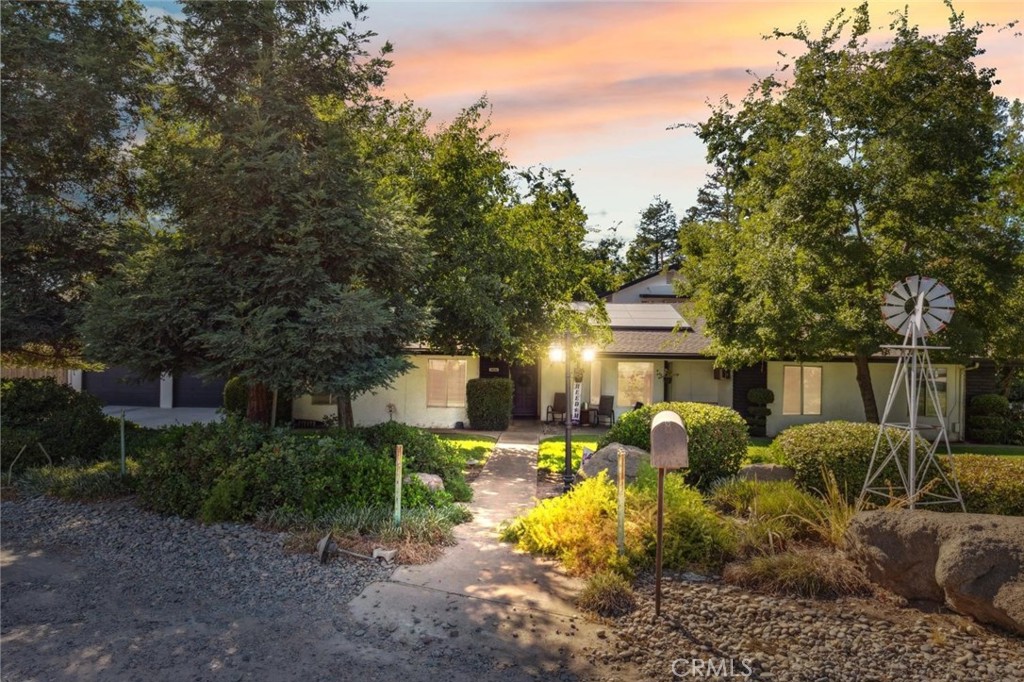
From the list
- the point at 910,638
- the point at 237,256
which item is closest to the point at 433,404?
the point at 237,256

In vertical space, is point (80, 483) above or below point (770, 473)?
below

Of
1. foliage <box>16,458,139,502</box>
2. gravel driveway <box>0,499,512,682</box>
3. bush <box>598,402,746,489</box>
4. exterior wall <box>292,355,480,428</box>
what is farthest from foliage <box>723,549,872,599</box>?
exterior wall <box>292,355,480,428</box>

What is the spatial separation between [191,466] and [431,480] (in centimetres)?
322

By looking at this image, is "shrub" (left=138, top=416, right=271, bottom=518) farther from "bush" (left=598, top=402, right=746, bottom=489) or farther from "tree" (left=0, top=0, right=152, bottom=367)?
"bush" (left=598, top=402, right=746, bottom=489)

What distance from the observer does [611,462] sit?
10.1 m

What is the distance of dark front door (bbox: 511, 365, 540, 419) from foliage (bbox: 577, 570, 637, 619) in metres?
13.8

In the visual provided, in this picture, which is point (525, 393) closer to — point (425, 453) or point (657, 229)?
point (425, 453)

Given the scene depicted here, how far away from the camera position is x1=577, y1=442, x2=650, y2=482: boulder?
9.91m

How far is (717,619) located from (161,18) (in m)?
12.1

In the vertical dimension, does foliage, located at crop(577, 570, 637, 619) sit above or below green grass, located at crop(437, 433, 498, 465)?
below

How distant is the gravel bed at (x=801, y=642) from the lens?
15.5 ft

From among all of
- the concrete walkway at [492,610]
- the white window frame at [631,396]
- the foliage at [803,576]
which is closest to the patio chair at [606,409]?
the white window frame at [631,396]

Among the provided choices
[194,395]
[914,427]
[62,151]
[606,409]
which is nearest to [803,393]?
[606,409]

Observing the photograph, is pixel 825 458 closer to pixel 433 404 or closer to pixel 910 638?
pixel 910 638
